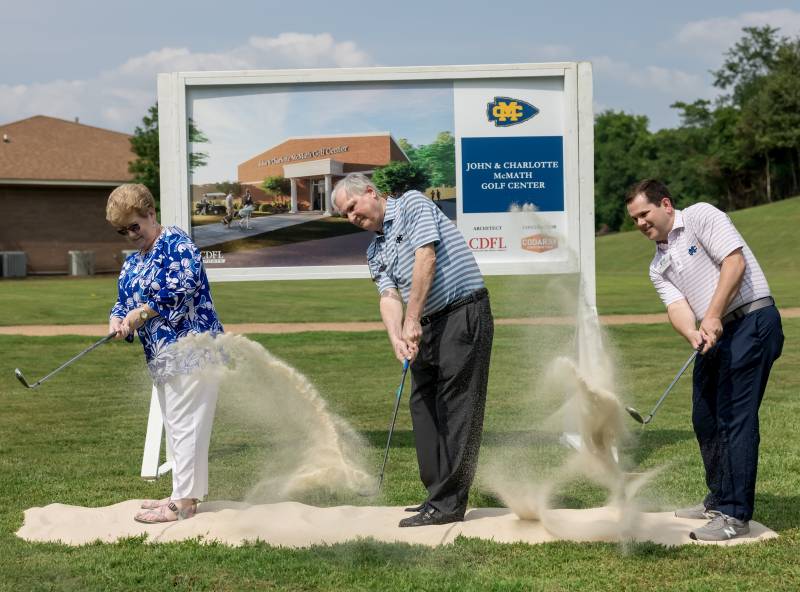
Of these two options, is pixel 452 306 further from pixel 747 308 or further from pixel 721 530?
pixel 721 530

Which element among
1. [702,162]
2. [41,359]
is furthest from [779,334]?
[702,162]

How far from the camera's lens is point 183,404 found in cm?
522

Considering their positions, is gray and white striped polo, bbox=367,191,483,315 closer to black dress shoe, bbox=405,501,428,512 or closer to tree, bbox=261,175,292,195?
black dress shoe, bbox=405,501,428,512

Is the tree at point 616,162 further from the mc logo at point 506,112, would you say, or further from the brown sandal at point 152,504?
the brown sandal at point 152,504

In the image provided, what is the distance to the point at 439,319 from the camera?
198 inches

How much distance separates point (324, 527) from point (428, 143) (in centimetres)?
325

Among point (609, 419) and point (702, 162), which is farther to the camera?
point (702, 162)

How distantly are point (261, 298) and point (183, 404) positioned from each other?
21652mm

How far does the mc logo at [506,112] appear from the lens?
7289 millimetres

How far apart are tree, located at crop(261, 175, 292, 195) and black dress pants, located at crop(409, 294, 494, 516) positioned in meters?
2.72

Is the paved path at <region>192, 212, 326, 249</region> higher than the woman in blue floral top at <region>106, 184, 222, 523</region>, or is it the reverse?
the paved path at <region>192, 212, 326, 249</region>

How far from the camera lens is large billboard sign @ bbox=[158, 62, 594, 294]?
286 inches

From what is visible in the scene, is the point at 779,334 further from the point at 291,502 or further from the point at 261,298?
the point at 261,298

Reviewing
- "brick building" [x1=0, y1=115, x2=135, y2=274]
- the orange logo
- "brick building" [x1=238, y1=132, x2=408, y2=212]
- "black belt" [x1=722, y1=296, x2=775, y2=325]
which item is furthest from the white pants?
"brick building" [x1=0, y1=115, x2=135, y2=274]
